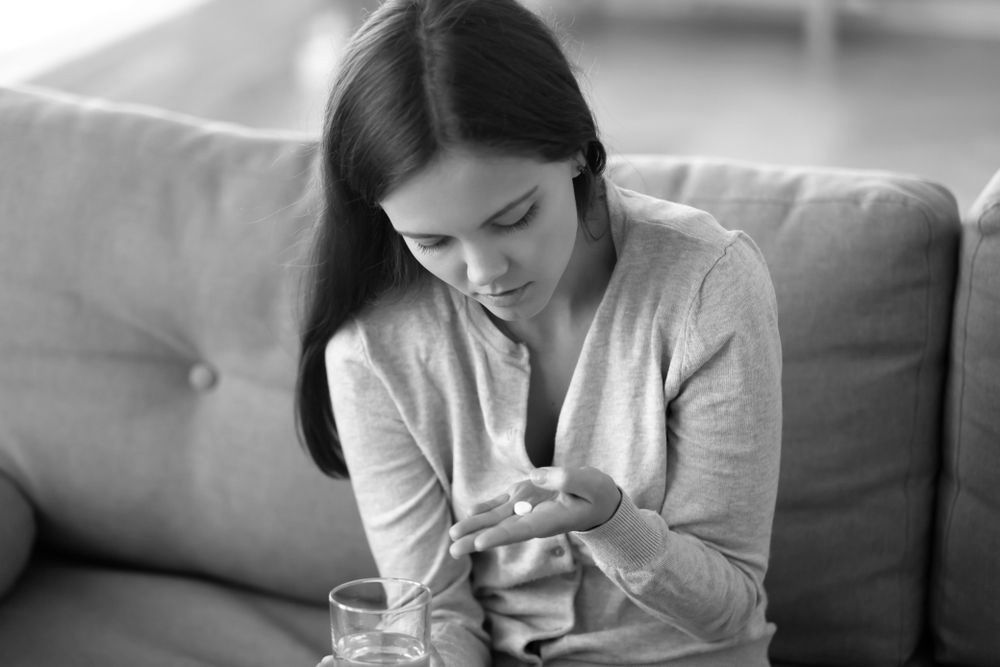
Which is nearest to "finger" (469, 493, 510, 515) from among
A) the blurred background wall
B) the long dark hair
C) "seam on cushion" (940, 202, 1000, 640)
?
the long dark hair

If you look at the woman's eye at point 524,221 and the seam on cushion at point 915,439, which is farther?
the seam on cushion at point 915,439

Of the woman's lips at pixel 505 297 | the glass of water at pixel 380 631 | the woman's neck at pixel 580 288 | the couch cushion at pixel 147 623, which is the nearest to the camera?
the glass of water at pixel 380 631

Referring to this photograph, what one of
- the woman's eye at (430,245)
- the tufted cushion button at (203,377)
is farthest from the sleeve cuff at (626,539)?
the tufted cushion button at (203,377)

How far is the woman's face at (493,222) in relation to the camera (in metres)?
1.19

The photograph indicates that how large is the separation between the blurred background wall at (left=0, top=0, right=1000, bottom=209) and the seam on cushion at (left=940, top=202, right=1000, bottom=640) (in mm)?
2054

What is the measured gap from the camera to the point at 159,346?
183cm

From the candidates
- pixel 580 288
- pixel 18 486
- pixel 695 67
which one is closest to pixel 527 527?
pixel 580 288

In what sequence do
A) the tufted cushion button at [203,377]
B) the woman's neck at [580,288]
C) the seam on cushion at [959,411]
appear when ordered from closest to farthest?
1. the woman's neck at [580,288]
2. the seam on cushion at [959,411]
3. the tufted cushion button at [203,377]

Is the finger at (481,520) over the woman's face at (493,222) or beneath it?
beneath

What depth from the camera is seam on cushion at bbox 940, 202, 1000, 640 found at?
1.52 m

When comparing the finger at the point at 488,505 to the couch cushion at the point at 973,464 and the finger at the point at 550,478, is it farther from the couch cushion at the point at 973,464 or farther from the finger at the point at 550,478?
the couch cushion at the point at 973,464

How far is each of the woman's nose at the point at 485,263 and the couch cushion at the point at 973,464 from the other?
0.61 metres

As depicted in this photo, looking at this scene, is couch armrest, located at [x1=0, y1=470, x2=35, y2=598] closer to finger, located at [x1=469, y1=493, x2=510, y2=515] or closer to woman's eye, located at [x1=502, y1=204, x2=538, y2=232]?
finger, located at [x1=469, y1=493, x2=510, y2=515]

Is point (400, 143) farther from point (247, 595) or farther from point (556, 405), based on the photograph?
point (247, 595)
